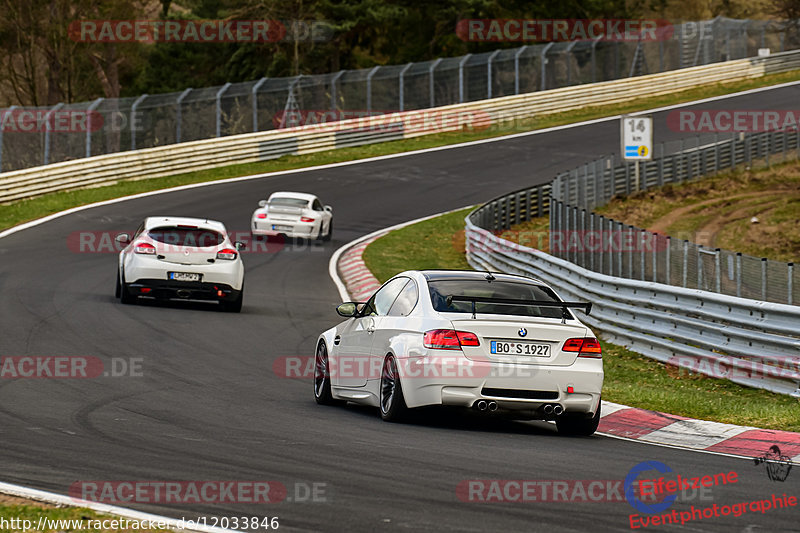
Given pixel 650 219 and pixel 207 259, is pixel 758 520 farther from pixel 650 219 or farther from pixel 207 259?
pixel 650 219

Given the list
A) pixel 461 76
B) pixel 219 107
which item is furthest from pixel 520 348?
pixel 461 76

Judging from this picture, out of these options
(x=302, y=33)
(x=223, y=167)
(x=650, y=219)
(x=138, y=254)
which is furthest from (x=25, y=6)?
(x=138, y=254)

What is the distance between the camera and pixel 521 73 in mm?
53531

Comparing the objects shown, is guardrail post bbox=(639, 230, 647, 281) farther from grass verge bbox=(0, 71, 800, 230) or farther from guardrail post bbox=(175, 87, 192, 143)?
guardrail post bbox=(175, 87, 192, 143)

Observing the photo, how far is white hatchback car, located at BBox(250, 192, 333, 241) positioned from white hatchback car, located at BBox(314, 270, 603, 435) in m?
20.4

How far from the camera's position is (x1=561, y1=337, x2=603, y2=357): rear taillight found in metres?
10.3

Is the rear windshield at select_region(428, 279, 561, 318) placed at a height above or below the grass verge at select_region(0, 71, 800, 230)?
above

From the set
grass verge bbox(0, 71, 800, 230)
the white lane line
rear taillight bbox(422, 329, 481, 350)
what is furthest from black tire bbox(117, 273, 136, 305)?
grass verge bbox(0, 71, 800, 230)

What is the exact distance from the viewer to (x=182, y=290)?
64.6 ft

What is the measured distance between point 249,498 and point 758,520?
109 inches

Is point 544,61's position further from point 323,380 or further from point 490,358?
point 490,358

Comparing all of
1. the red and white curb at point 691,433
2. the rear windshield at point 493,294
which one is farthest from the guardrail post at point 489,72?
the rear windshield at point 493,294

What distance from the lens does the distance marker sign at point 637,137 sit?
108 ft

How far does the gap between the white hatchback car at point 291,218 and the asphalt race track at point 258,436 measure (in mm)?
7284
